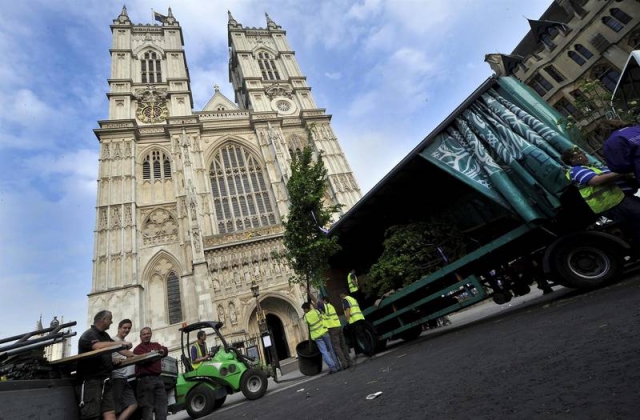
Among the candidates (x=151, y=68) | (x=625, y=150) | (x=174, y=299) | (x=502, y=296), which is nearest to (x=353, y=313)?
(x=502, y=296)

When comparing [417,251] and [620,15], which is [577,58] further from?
[417,251]

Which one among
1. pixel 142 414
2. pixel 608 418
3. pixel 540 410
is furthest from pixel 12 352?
pixel 608 418

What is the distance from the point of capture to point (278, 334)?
64.6 feet

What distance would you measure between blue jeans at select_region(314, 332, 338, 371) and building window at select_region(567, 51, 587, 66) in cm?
2272

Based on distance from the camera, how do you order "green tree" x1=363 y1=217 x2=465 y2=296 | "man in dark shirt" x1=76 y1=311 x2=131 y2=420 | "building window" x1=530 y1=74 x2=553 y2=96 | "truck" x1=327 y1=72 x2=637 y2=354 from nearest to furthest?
"man in dark shirt" x1=76 y1=311 x2=131 y2=420, "truck" x1=327 y1=72 x2=637 y2=354, "green tree" x1=363 y1=217 x2=465 y2=296, "building window" x1=530 y1=74 x2=553 y2=96

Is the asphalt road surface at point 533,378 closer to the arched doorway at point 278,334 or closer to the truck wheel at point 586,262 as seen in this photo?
the truck wheel at point 586,262

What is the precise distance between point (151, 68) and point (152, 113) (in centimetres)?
658

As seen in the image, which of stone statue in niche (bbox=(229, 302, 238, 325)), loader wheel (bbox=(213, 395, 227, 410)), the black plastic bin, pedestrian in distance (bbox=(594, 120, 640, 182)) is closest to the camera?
pedestrian in distance (bbox=(594, 120, 640, 182))

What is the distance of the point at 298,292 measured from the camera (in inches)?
722

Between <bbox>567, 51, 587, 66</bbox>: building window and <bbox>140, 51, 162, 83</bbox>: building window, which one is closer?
<bbox>567, 51, 587, 66</bbox>: building window

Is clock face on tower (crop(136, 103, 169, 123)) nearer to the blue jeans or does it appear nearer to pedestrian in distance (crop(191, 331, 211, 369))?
pedestrian in distance (crop(191, 331, 211, 369))

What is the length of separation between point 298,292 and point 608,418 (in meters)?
17.9

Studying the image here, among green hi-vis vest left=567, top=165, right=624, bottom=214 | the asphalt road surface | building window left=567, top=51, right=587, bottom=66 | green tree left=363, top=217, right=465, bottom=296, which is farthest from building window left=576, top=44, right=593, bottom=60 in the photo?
the asphalt road surface

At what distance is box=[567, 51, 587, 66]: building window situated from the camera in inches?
715
